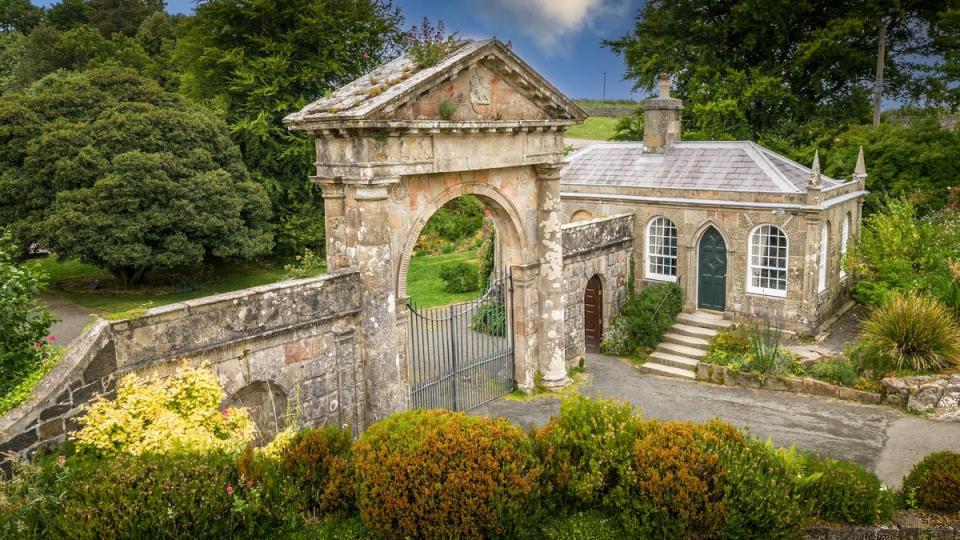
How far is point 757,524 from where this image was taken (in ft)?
27.3

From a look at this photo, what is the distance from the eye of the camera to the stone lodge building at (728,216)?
1867 cm

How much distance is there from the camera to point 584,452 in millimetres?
9219

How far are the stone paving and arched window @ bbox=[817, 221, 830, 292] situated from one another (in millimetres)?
4502

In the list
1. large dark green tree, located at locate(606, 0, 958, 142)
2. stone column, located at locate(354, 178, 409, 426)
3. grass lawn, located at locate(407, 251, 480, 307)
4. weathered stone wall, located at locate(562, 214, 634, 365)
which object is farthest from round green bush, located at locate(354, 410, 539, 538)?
large dark green tree, located at locate(606, 0, 958, 142)

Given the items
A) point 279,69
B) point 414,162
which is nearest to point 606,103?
point 279,69

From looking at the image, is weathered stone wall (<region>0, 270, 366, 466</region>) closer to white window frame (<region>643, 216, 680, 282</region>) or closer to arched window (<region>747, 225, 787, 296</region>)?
white window frame (<region>643, 216, 680, 282</region>)

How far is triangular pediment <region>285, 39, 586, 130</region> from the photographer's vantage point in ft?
39.0

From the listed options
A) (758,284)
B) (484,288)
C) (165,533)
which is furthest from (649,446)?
(484,288)

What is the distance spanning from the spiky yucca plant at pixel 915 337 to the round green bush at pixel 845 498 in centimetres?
765

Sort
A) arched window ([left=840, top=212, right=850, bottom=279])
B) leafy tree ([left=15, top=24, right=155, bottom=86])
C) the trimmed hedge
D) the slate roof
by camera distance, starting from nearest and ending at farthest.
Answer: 1. the slate roof
2. the trimmed hedge
3. arched window ([left=840, top=212, right=850, bottom=279])
4. leafy tree ([left=15, top=24, right=155, bottom=86])

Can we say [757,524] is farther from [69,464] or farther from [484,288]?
[484,288]

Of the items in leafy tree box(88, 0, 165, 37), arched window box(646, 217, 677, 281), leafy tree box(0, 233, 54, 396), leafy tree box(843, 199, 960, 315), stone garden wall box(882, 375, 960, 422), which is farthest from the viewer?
leafy tree box(88, 0, 165, 37)

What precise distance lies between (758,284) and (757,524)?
39.7ft

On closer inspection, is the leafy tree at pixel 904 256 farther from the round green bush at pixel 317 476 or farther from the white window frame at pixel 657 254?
the round green bush at pixel 317 476
